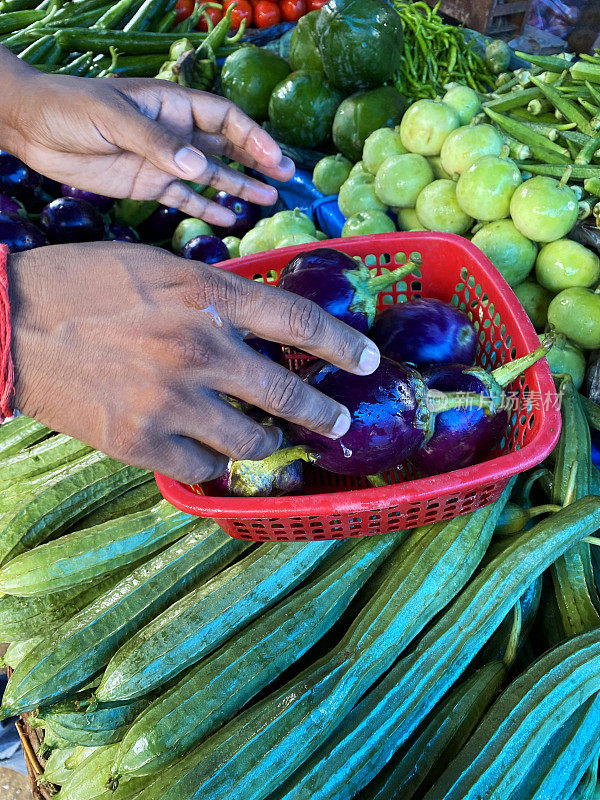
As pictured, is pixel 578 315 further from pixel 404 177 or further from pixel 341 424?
pixel 341 424

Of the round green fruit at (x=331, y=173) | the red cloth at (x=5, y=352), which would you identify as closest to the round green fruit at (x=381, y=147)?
the round green fruit at (x=331, y=173)

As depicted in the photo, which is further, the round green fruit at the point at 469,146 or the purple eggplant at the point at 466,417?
the round green fruit at the point at 469,146

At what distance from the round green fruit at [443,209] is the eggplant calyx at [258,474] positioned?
1.37 m

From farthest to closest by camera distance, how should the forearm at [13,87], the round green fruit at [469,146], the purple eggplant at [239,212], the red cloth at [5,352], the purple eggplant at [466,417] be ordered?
the purple eggplant at [239,212], the round green fruit at [469,146], the forearm at [13,87], the purple eggplant at [466,417], the red cloth at [5,352]

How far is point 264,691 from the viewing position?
4.59 ft

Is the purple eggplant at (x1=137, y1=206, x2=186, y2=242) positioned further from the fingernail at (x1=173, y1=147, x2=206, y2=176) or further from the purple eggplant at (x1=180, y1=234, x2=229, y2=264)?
the fingernail at (x1=173, y1=147, x2=206, y2=176)

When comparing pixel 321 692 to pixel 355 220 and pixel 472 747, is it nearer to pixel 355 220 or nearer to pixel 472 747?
pixel 472 747

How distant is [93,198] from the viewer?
2.75 m

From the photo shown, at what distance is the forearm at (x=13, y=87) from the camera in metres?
1.54

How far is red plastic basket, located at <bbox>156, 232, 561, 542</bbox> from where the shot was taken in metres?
1.20

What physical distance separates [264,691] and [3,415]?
36.2 inches

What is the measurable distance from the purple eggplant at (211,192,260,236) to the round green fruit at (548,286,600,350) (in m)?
1.58

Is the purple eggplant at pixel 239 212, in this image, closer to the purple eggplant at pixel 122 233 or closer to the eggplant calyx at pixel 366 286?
the purple eggplant at pixel 122 233

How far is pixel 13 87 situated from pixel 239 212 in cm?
143
